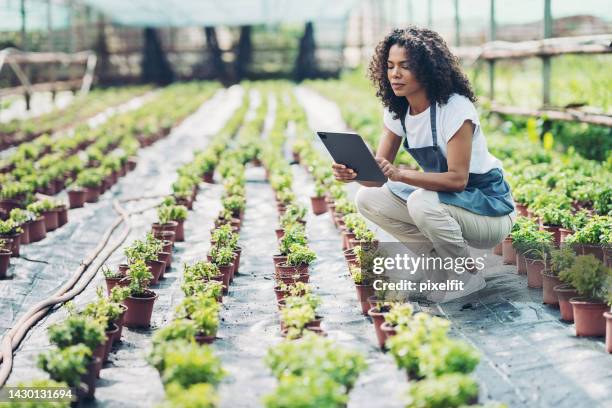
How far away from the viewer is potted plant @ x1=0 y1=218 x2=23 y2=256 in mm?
5863

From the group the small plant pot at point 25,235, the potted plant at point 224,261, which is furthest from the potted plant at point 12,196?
the potted plant at point 224,261

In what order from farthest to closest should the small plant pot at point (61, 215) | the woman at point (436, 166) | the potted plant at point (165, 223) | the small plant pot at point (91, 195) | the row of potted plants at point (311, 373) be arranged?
the small plant pot at point (91, 195) < the small plant pot at point (61, 215) < the potted plant at point (165, 223) < the woman at point (436, 166) < the row of potted plants at point (311, 373)

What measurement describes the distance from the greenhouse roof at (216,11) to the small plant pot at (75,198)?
16.6 metres

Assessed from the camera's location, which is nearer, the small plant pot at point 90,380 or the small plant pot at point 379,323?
the small plant pot at point 90,380

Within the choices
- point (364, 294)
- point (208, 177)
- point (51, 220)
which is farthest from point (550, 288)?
point (208, 177)

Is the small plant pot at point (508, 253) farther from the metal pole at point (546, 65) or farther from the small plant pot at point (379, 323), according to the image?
the metal pole at point (546, 65)

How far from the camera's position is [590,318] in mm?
3963

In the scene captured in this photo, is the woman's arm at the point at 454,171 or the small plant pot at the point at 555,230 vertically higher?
the woman's arm at the point at 454,171

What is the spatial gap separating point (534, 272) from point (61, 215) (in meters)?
4.13

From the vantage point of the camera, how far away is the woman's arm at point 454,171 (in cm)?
440

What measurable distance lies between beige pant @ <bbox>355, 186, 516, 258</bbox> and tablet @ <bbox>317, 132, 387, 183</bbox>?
10.7 inches

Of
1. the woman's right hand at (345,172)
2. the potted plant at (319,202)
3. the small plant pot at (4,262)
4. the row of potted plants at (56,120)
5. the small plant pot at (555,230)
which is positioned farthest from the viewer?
the row of potted plants at (56,120)

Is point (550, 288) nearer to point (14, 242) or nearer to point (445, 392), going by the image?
point (445, 392)

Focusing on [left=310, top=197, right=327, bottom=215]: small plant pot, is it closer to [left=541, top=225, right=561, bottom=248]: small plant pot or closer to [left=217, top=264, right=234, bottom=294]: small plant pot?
[left=541, top=225, right=561, bottom=248]: small plant pot
